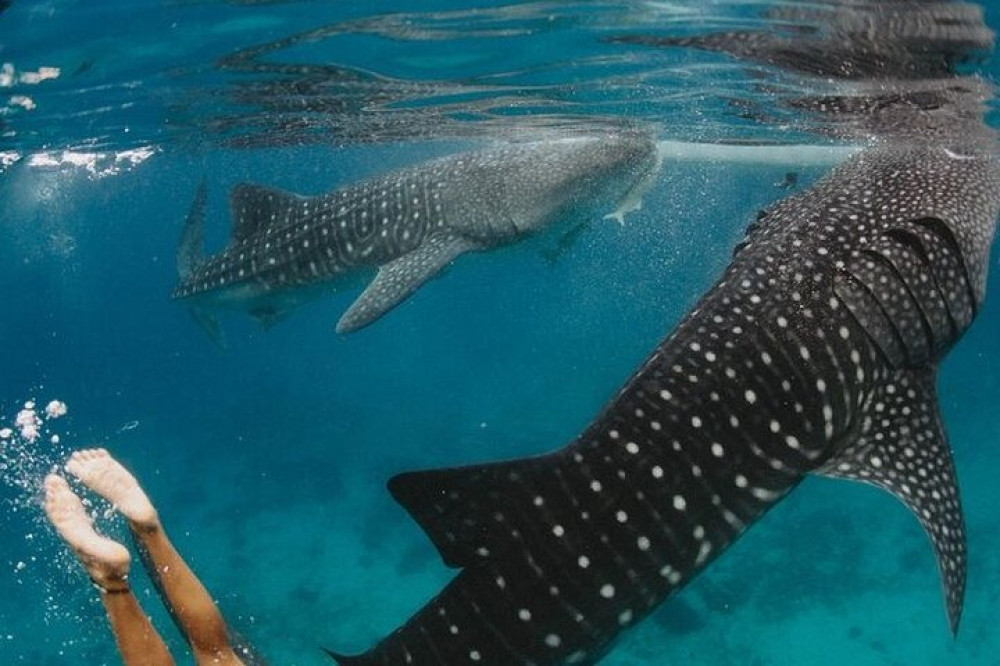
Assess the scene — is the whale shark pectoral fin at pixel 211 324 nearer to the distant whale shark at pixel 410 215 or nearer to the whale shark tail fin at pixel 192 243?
the whale shark tail fin at pixel 192 243

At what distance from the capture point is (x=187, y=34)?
9.93 m

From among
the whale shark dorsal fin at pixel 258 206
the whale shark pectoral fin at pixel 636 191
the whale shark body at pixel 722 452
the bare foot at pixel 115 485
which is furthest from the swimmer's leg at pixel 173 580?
the whale shark pectoral fin at pixel 636 191

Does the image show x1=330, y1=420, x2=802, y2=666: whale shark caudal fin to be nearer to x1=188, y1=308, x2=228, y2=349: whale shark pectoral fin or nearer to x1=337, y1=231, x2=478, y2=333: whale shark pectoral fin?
x1=337, y1=231, x2=478, y2=333: whale shark pectoral fin

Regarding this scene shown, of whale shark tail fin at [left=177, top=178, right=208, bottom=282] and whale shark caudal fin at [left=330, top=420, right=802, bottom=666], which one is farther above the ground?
whale shark caudal fin at [left=330, top=420, right=802, bottom=666]

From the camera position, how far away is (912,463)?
12.7ft

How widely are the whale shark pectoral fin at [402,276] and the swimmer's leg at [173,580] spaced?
3.44m

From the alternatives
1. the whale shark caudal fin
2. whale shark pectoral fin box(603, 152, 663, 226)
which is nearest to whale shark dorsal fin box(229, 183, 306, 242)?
whale shark pectoral fin box(603, 152, 663, 226)

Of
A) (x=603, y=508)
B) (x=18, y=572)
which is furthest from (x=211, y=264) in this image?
(x=18, y=572)

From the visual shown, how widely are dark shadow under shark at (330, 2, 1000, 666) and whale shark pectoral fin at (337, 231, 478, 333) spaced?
176 inches

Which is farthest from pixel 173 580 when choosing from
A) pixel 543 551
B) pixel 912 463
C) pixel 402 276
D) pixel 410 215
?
pixel 410 215

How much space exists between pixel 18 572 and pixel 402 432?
10.7m

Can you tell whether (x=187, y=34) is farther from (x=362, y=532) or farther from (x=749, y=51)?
(x=362, y=532)

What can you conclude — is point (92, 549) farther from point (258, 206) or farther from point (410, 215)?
point (258, 206)

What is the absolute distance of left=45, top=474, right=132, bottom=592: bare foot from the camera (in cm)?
411
